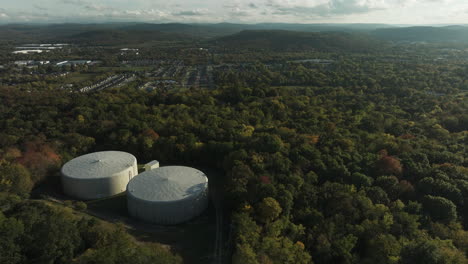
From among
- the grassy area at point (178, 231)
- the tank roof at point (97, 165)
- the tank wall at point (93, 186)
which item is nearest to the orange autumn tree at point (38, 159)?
the tank roof at point (97, 165)

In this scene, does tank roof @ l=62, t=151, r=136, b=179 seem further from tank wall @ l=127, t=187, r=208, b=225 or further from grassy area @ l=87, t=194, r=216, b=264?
tank wall @ l=127, t=187, r=208, b=225

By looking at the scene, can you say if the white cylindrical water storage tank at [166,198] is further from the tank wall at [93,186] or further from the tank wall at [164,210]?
the tank wall at [93,186]

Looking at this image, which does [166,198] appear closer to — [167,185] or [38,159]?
[167,185]

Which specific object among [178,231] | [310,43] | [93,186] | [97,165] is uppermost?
[310,43]

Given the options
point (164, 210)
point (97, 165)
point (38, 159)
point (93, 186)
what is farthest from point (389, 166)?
point (38, 159)

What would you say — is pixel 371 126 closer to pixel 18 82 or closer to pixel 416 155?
pixel 416 155

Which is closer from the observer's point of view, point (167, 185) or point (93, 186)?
point (167, 185)
